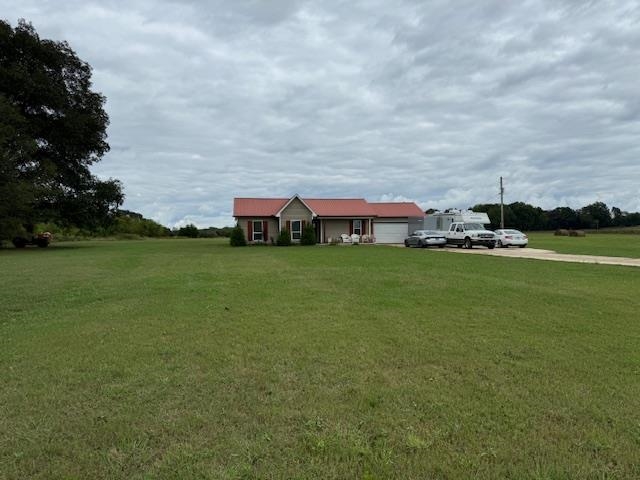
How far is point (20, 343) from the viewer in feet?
21.7

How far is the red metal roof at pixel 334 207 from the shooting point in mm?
41094

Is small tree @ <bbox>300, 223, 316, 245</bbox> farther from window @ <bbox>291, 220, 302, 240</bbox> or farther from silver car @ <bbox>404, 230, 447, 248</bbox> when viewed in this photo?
silver car @ <bbox>404, 230, 447, 248</bbox>

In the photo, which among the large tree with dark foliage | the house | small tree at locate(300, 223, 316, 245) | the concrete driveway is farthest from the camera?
the house

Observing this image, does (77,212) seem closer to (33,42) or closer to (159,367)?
(33,42)

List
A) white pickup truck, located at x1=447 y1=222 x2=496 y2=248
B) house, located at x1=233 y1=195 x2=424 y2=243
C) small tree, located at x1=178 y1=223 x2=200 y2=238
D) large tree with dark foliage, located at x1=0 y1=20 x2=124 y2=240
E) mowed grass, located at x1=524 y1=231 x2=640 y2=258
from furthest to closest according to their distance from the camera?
small tree, located at x1=178 y1=223 x2=200 y2=238 < house, located at x1=233 y1=195 x2=424 y2=243 < white pickup truck, located at x1=447 y1=222 x2=496 y2=248 < large tree with dark foliage, located at x1=0 y1=20 x2=124 y2=240 < mowed grass, located at x1=524 y1=231 x2=640 y2=258

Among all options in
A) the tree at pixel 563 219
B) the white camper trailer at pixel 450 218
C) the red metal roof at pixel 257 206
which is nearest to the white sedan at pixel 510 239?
the white camper trailer at pixel 450 218

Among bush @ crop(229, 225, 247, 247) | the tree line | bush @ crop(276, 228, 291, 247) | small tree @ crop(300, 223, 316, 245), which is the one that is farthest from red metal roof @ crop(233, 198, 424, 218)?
the tree line

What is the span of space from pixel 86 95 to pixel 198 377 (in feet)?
134

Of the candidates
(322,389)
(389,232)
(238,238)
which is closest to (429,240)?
(389,232)

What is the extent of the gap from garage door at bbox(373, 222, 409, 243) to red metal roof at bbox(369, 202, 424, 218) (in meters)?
0.97

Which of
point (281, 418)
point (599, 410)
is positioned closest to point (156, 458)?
point (281, 418)

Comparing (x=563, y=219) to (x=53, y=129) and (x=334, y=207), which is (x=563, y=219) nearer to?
(x=334, y=207)

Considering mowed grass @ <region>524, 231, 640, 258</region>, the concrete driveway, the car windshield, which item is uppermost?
the car windshield

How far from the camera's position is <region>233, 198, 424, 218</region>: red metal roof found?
4109cm
